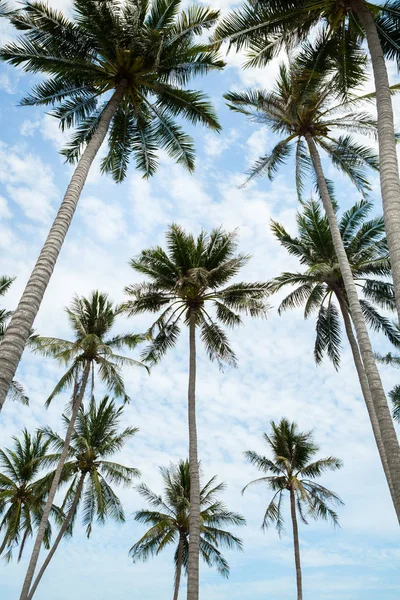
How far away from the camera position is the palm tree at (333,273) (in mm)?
17734

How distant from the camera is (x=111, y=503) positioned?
24172mm

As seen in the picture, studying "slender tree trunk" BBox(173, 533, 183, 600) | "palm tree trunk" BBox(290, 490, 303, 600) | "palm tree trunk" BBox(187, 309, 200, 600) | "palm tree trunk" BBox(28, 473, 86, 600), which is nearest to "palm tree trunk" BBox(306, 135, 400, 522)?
"palm tree trunk" BBox(187, 309, 200, 600)

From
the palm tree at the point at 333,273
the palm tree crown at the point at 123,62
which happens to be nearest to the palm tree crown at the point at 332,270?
the palm tree at the point at 333,273

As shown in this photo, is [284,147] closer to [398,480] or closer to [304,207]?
[304,207]

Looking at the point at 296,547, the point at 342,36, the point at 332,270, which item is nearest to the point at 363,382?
the point at 332,270

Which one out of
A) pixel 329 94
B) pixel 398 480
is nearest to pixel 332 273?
pixel 329 94

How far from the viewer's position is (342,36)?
35.7 feet

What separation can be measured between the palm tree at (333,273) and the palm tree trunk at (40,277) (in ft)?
32.1

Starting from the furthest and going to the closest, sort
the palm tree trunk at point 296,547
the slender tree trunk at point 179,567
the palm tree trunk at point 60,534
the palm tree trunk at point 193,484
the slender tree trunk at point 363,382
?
the slender tree trunk at point 179,567, the palm tree trunk at point 296,547, the palm tree trunk at point 60,534, the slender tree trunk at point 363,382, the palm tree trunk at point 193,484

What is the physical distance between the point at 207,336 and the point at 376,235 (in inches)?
298

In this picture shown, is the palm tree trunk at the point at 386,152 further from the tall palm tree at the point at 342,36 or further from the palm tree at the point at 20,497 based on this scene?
the palm tree at the point at 20,497

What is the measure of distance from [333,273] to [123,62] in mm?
10044

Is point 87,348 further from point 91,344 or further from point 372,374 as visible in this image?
point 372,374

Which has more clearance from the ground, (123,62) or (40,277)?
(123,62)
